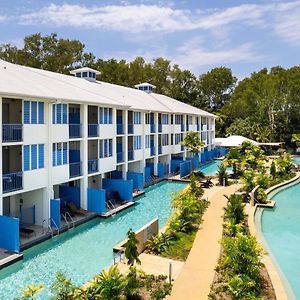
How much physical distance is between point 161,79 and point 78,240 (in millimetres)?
65493

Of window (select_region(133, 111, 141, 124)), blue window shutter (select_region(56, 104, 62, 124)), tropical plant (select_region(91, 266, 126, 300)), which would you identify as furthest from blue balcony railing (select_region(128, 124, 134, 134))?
tropical plant (select_region(91, 266, 126, 300))

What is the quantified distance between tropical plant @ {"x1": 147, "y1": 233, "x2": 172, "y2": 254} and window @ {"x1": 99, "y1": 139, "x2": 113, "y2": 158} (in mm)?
10628

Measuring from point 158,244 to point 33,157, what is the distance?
825cm

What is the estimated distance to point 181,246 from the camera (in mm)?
17906

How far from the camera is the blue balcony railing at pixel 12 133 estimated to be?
18438 millimetres

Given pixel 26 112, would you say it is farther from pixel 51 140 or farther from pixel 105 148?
pixel 105 148

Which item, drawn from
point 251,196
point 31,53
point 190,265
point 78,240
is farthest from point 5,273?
point 31,53

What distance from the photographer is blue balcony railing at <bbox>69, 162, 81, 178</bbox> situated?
23528mm

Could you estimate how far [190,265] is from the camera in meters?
15.4

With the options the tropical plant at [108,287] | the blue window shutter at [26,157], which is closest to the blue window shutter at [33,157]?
the blue window shutter at [26,157]

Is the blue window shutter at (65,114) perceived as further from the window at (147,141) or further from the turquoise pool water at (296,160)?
the turquoise pool water at (296,160)

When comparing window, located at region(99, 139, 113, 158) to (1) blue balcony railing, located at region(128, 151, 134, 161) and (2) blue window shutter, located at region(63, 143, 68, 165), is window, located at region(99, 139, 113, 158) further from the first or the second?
(2) blue window shutter, located at region(63, 143, 68, 165)

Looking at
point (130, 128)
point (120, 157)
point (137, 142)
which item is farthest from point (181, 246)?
point (137, 142)

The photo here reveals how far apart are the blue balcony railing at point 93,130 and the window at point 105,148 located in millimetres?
1074
